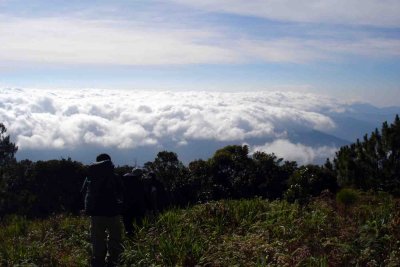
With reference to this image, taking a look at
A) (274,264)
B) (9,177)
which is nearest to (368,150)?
(274,264)

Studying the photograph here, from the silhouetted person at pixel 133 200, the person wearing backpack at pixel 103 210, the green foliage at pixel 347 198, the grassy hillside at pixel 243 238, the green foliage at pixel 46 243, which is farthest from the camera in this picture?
the green foliage at pixel 347 198

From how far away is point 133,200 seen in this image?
803cm

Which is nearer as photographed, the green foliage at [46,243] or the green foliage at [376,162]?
the green foliage at [46,243]

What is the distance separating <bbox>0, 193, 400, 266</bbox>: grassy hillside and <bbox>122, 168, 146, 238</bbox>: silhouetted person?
24 cm

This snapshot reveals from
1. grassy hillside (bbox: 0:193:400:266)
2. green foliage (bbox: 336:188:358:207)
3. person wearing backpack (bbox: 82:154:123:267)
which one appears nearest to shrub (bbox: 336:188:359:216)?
green foliage (bbox: 336:188:358:207)

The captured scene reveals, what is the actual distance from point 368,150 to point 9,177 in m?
25.1

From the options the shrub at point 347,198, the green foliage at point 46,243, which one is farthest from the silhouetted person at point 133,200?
the shrub at point 347,198

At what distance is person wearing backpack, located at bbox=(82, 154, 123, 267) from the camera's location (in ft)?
22.6

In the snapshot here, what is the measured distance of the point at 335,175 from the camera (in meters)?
28.8

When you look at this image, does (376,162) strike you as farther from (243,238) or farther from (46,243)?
(46,243)

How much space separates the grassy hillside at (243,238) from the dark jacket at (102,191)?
26.3 inches

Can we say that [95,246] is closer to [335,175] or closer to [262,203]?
[262,203]

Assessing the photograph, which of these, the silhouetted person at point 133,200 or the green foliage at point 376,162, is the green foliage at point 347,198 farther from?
the green foliage at point 376,162

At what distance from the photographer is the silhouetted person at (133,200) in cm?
796
